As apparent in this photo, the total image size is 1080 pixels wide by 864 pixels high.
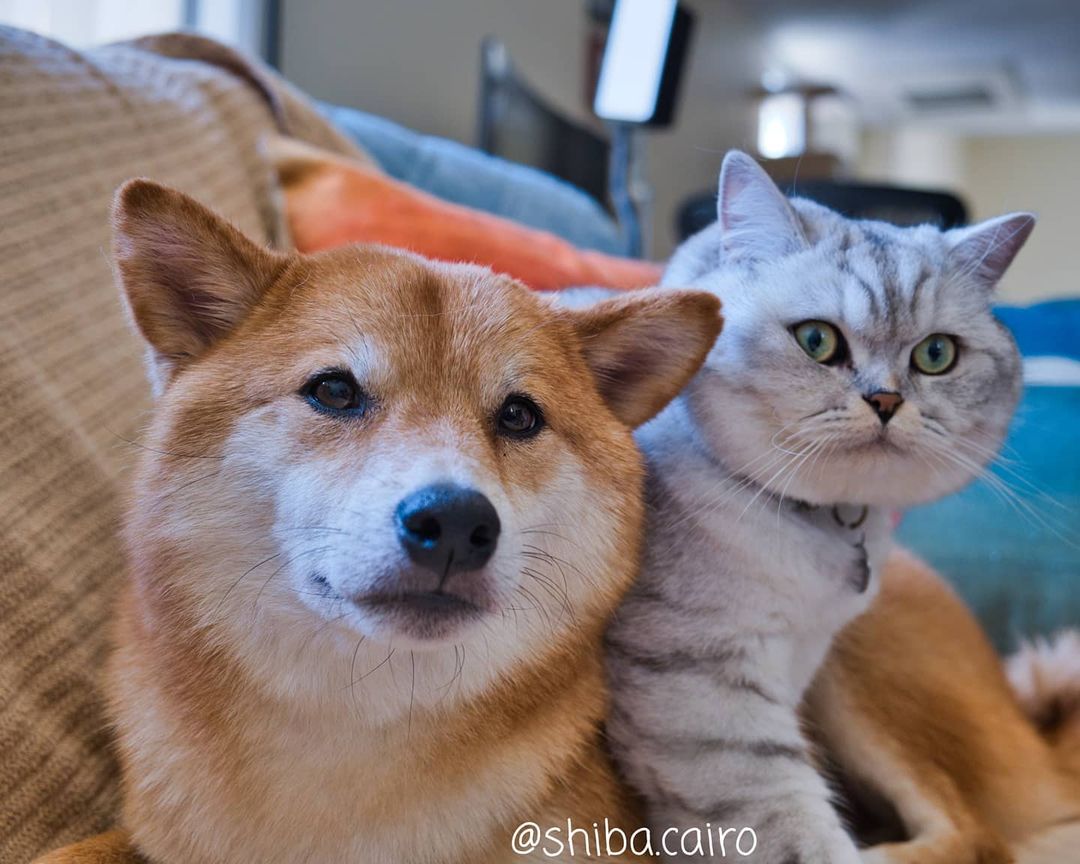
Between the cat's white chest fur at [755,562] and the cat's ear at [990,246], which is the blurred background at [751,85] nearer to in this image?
the cat's ear at [990,246]

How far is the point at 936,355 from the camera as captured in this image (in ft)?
3.14

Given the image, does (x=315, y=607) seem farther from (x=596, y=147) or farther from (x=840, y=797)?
(x=596, y=147)

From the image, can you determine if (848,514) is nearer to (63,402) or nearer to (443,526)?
(443,526)

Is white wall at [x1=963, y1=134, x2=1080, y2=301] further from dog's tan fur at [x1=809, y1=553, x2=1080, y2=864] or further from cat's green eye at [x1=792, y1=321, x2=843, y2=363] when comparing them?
cat's green eye at [x1=792, y1=321, x2=843, y2=363]

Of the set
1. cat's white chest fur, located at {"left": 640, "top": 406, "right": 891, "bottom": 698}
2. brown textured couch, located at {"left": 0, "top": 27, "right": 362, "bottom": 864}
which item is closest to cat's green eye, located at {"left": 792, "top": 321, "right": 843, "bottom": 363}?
cat's white chest fur, located at {"left": 640, "top": 406, "right": 891, "bottom": 698}

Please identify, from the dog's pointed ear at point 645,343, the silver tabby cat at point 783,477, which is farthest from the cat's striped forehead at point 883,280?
the dog's pointed ear at point 645,343

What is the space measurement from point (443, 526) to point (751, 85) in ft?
24.0

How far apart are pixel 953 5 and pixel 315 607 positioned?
710 centimetres

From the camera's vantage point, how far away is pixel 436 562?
0.72 meters

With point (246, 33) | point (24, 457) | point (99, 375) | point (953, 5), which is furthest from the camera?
point (953, 5)

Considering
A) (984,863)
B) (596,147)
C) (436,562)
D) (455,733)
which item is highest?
(436,562)

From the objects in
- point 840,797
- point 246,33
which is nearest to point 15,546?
point 840,797

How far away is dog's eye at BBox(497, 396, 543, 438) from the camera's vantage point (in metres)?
0.89

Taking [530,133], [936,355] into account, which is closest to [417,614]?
[936,355]
